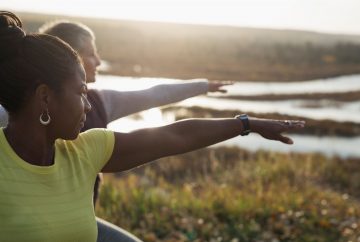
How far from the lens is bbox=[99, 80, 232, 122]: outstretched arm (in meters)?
3.71

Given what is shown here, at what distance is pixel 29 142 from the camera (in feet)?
7.57

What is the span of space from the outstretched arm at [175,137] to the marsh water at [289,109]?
504 centimetres

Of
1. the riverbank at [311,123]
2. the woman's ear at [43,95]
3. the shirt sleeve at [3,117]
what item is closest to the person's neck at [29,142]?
the woman's ear at [43,95]

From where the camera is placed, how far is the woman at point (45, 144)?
7.22 feet

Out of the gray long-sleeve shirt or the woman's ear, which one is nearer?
the woman's ear

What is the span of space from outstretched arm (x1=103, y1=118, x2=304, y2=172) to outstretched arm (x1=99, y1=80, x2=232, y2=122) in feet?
3.60

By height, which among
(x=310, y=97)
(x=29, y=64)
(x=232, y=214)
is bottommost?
(x=310, y=97)

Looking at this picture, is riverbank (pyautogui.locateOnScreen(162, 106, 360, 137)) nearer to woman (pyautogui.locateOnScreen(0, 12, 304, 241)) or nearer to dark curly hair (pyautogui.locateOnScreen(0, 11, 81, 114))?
woman (pyautogui.locateOnScreen(0, 12, 304, 241))

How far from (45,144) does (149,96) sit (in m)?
1.63

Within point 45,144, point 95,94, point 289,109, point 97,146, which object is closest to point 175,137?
point 97,146

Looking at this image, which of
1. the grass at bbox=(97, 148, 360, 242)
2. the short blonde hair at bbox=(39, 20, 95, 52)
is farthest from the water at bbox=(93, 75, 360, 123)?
the short blonde hair at bbox=(39, 20, 95, 52)

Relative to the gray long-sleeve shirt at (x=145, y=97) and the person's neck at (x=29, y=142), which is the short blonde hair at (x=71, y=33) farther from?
the person's neck at (x=29, y=142)

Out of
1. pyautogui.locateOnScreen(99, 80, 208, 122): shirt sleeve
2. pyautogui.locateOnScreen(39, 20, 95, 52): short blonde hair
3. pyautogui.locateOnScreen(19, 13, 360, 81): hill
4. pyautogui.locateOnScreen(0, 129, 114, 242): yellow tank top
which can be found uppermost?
pyautogui.locateOnScreen(39, 20, 95, 52): short blonde hair

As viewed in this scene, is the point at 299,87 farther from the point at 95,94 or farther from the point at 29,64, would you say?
the point at 29,64
